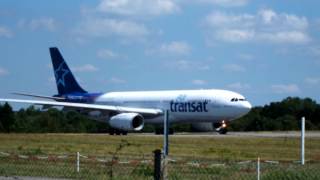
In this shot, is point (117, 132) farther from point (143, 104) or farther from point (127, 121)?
point (143, 104)

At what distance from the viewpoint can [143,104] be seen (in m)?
57.9

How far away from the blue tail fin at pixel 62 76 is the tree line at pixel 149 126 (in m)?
2.59

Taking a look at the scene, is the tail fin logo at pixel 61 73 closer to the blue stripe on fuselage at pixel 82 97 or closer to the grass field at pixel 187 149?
the blue stripe on fuselage at pixel 82 97

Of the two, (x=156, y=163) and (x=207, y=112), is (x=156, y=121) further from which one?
(x=156, y=163)

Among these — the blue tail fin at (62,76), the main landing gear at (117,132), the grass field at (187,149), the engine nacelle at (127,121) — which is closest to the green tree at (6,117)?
the blue tail fin at (62,76)

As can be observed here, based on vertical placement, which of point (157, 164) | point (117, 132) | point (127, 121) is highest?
point (127, 121)

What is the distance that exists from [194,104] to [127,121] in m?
4.81

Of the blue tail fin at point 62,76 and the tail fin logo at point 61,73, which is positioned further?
the tail fin logo at point 61,73

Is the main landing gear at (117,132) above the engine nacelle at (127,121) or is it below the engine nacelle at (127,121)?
below

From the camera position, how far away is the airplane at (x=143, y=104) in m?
51.8

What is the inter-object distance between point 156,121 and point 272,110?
1753 inches

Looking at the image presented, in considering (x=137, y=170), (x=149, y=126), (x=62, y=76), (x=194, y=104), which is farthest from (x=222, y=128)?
(x=137, y=170)

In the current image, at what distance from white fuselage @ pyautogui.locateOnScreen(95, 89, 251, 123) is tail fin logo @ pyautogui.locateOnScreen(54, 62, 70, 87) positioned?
7191 millimetres

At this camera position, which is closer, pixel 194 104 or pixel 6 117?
pixel 194 104
